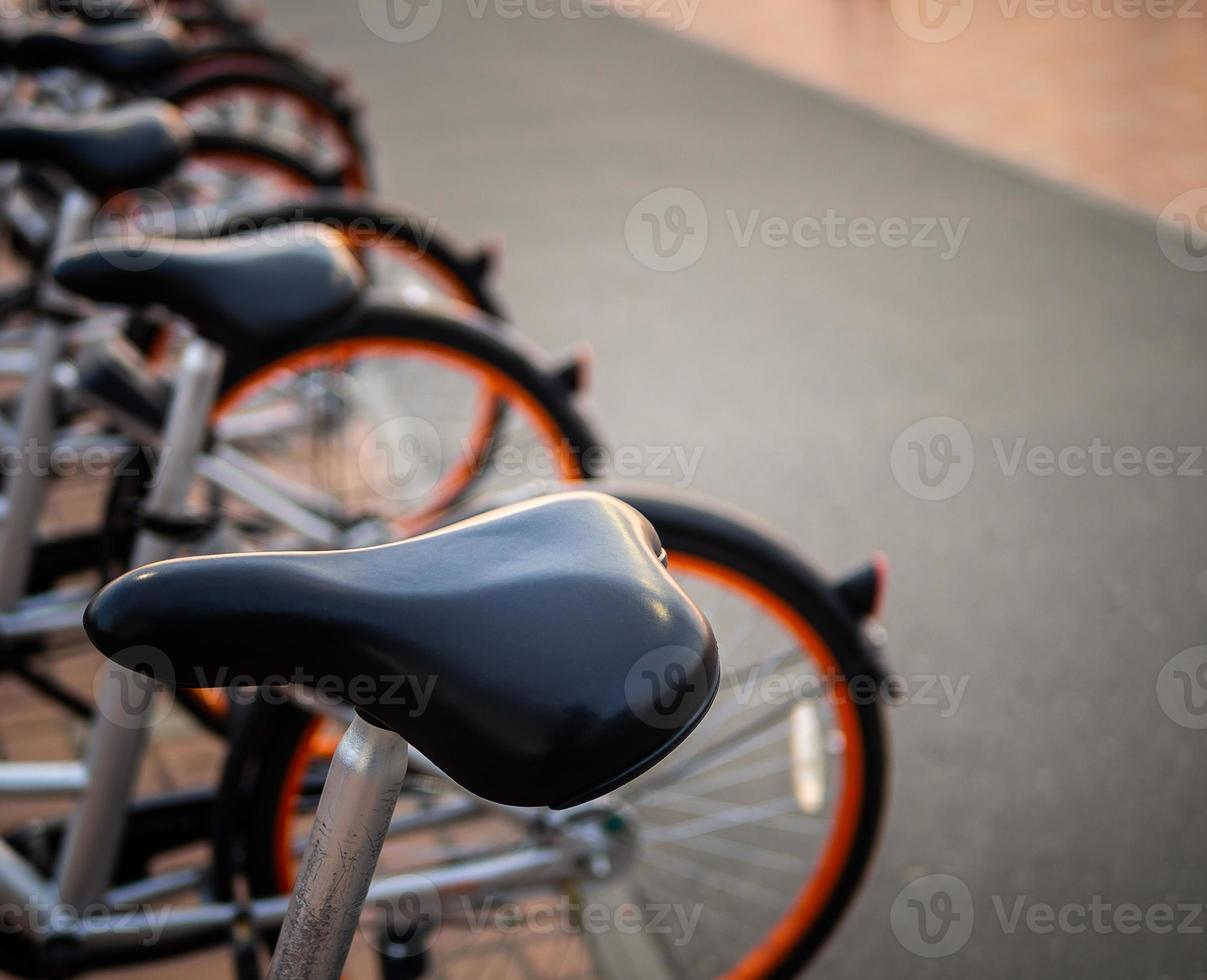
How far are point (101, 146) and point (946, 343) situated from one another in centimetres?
298

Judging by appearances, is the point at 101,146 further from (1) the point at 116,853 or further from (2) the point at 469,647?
(2) the point at 469,647

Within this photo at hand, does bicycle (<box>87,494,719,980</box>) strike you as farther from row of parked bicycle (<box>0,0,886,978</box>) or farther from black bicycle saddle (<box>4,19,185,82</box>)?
black bicycle saddle (<box>4,19,185,82</box>)

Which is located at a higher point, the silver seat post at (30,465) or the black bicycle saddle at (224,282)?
the black bicycle saddle at (224,282)

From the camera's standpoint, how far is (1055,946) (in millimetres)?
2168

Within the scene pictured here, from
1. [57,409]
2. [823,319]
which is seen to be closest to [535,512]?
[57,409]

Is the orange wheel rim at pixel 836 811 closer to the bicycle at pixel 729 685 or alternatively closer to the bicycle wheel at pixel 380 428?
the bicycle at pixel 729 685

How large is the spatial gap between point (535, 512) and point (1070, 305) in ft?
13.3

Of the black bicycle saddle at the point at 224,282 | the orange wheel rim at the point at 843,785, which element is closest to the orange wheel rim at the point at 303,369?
the orange wheel rim at the point at 843,785

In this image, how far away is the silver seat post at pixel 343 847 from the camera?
80cm

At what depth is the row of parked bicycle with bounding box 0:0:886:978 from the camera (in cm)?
78

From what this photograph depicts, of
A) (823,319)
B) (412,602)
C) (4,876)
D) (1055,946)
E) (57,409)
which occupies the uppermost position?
(823,319)

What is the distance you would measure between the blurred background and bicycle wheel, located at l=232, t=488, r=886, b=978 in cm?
23

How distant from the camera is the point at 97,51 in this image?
288 centimetres

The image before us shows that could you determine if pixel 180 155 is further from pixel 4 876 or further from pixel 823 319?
pixel 823 319
